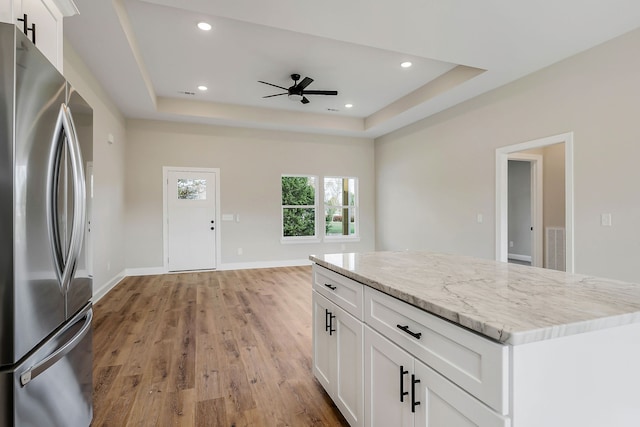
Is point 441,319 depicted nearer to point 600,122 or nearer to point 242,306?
point 242,306

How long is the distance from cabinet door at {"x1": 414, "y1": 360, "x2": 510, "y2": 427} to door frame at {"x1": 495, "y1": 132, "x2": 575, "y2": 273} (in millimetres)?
3418

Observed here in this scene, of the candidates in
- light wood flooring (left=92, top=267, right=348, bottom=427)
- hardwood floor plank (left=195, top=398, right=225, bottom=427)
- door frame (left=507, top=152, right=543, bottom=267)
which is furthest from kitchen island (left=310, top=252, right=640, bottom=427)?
door frame (left=507, top=152, right=543, bottom=267)

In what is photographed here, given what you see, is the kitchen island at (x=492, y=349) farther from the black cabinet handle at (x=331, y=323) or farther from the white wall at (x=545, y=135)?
the white wall at (x=545, y=135)

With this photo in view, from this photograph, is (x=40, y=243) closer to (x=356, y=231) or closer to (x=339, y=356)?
(x=339, y=356)

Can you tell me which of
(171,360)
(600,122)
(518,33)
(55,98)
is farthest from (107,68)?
(600,122)

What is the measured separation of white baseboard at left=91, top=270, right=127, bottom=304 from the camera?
4.12 metres

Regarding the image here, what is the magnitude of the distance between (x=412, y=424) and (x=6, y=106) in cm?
171

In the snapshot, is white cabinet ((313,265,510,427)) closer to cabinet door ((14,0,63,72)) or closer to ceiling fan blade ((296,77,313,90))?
cabinet door ((14,0,63,72))

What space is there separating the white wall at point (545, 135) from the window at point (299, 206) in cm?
201

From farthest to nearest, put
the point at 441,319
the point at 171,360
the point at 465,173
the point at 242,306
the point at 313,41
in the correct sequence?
the point at 465,173, the point at 242,306, the point at 313,41, the point at 171,360, the point at 441,319

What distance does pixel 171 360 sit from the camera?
2.52 metres

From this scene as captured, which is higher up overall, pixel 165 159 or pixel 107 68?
pixel 107 68

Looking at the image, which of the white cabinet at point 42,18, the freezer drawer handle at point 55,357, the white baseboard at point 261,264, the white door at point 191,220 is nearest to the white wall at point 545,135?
the white baseboard at point 261,264

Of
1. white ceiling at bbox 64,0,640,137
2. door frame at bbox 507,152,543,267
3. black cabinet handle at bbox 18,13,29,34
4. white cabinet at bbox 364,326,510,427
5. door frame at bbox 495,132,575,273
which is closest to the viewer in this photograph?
white cabinet at bbox 364,326,510,427
